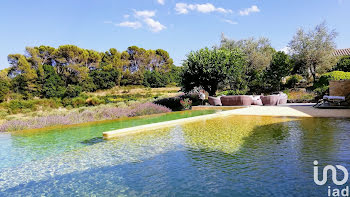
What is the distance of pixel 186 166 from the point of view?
4102 mm

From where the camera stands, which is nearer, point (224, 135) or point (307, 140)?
point (307, 140)

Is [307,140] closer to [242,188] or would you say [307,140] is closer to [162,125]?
[242,188]

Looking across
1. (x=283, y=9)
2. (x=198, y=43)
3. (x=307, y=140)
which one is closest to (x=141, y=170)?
(x=307, y=140)

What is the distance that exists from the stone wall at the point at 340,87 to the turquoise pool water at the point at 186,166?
8753 millimetres

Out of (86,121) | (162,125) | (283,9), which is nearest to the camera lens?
(162,125)

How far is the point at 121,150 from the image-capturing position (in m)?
5.36

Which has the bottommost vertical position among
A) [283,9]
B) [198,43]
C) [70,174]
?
[70,174]

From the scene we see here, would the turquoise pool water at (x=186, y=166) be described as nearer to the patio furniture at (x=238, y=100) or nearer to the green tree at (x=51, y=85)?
the patio furniture at (x=238, y=100)

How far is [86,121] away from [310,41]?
25.7 m

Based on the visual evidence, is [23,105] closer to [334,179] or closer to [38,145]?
[38,145]

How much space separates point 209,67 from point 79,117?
31.6 feet

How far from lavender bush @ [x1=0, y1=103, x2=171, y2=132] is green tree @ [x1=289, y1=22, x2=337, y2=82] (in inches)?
797

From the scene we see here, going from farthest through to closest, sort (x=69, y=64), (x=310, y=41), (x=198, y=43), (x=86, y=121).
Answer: (x=69, y=64) → (x=310, y=41) → (x=198, y=43) → (x=86, y=121)

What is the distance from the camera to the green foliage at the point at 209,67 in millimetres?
16794
